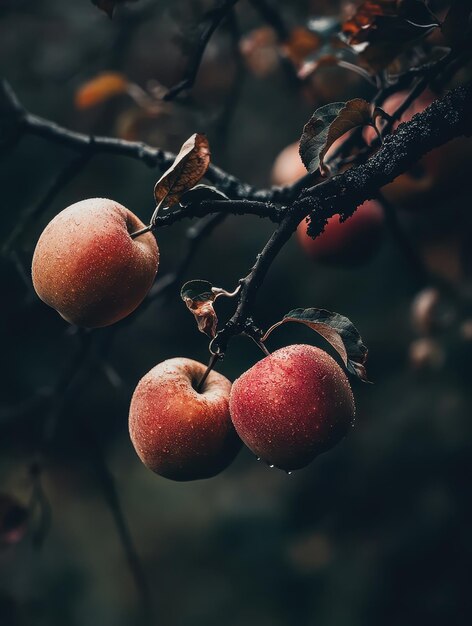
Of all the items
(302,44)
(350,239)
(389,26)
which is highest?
(389,26)

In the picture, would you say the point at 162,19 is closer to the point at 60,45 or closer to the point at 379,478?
the point at 60,45

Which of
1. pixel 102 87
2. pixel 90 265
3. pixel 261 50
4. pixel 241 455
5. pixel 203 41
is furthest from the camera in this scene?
pixel 241 455

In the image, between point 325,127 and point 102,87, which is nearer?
point 325,127

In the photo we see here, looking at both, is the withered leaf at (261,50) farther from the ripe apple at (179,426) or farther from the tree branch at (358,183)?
the ripe apple at (179,426)

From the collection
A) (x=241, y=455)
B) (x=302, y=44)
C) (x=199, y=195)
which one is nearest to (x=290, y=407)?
(x=199, y=195)

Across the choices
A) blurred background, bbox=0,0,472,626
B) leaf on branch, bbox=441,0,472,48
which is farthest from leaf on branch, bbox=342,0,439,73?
blurred background, bbox=0,0,472,626

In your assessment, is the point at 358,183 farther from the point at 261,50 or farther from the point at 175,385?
the point at 261,50

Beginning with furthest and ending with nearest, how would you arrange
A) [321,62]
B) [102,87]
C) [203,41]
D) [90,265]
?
[102,87]
[321,62]
[203,41]
[90,265]
